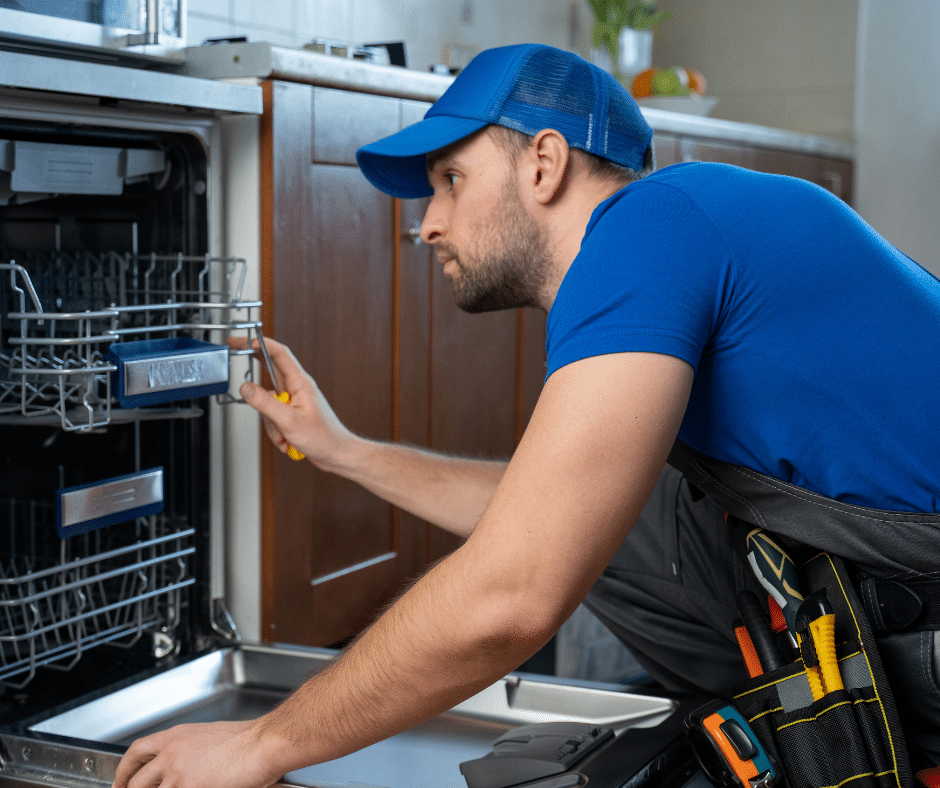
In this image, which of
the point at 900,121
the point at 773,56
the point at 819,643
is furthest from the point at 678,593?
the point at 773,56

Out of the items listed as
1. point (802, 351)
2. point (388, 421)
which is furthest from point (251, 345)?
point (802, 351)

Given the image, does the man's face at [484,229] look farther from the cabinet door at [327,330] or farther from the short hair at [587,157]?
the cabinet door at [327,330]

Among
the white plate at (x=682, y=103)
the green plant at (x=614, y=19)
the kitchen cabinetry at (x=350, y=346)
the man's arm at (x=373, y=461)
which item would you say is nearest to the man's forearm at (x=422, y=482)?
the man's arm at (x=373, y=461)

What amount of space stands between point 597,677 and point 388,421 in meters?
0.65

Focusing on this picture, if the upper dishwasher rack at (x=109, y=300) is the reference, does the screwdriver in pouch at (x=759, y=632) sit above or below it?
below

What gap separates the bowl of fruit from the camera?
9.30ft

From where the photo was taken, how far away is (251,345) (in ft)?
4.08

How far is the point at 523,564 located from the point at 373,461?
554 mm

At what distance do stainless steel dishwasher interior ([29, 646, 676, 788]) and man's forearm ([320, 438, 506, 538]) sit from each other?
21 cm

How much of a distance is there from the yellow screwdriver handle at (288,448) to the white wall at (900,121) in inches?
103

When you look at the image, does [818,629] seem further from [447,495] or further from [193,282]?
[193,282]

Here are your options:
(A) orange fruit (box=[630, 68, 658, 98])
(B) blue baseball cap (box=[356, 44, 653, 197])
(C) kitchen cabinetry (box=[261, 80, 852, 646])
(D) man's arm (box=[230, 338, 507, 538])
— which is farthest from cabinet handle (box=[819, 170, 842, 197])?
(B) blue baseball cap (box=[356, 44, 653, 197])

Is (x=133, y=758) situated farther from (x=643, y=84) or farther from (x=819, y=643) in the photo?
(x=643, y=84)

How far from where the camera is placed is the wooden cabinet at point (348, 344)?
52.5 inches
